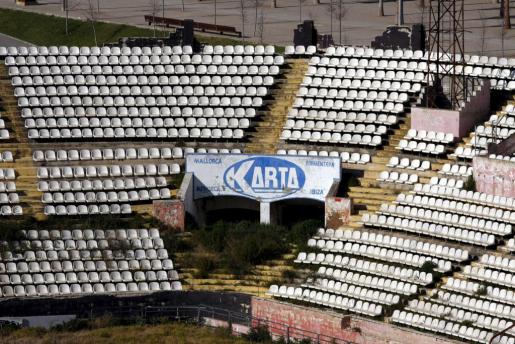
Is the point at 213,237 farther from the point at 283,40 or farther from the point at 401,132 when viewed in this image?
the point at 283,40

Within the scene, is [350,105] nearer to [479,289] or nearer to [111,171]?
[111,171]

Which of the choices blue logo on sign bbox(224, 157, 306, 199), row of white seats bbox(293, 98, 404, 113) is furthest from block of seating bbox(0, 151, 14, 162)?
row of white seats bbox(293, 98, 404, 113)

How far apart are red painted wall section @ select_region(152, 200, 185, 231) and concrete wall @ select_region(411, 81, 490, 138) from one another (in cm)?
953

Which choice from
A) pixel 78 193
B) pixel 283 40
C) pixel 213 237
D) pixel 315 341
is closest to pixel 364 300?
pixel 315 341

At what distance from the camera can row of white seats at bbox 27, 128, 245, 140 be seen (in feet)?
277

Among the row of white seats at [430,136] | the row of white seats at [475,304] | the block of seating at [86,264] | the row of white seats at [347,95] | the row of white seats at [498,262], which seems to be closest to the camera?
the row of white seats at [475,304]

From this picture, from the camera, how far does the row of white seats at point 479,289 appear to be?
7100cm

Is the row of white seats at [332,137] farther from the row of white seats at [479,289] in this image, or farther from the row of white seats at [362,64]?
the row of white seats at [479,289]

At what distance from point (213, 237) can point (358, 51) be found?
11.4m

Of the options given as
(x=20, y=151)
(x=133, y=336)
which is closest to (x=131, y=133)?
(x=20, y=151)

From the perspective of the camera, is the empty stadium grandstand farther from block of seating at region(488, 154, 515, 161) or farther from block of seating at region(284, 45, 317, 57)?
block of seating at region(488, 154, 515, 161)

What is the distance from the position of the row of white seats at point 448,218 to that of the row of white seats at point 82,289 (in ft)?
27.2

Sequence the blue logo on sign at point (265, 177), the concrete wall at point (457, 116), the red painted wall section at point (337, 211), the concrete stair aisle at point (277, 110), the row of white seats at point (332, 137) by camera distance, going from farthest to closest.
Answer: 1. the concrete stair aisle at point (277, 110)
2. the row of white seats at point (332, 137)
3. the blue logo on sign at point (265, 177)
4. the concrete wall at point (457, 116)
5. the red painted wall section at point (337, 211)

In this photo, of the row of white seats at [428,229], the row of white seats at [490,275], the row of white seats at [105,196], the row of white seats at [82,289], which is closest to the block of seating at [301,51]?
the row of white seats at [105,196]
